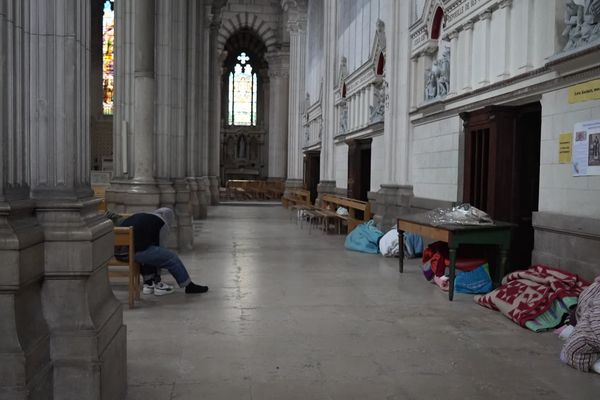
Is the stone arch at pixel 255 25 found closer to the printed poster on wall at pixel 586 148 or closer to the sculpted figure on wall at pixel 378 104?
the sculpted figure on wall at pixel 378 104

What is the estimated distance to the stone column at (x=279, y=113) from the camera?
124 ft

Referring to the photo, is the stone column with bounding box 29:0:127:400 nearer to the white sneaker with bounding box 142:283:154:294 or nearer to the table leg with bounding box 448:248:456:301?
the white sneaker with bounding box 142:283:154:294

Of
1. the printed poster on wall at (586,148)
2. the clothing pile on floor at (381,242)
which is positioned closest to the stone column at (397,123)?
the clothing pile on floor at (381,242)

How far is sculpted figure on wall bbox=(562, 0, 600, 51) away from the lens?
6605 mm

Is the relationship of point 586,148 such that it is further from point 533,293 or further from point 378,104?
point 378,104

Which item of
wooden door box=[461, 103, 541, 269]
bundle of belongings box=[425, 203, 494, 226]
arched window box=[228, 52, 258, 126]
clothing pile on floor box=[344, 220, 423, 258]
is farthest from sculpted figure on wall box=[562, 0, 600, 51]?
arched window box=[228, 52, 258, 126]

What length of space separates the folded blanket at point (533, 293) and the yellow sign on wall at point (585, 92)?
1.91 metres

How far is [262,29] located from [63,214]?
121 feet

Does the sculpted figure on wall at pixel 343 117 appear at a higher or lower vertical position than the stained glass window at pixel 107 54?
lower

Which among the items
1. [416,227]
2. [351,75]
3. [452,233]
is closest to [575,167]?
[452,233]

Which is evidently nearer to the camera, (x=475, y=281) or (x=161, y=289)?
(x=161, y=289)

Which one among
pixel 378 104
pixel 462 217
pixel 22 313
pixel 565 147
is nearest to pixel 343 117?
pixel 378 104

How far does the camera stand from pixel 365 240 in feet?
41.1

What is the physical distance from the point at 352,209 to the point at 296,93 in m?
16.6
